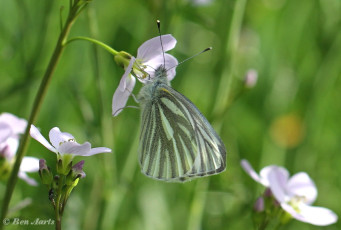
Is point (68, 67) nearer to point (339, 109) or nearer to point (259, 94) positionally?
point (259, 94)

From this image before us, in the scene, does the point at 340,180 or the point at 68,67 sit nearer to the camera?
the point at 68,67

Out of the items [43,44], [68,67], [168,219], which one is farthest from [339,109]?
[43,44]

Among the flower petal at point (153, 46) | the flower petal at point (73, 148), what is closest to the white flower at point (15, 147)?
the flower petal at point (73, 148)

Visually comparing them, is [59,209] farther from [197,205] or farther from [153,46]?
[197,205]

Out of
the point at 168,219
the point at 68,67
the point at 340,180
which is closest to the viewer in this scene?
the point at 168,219

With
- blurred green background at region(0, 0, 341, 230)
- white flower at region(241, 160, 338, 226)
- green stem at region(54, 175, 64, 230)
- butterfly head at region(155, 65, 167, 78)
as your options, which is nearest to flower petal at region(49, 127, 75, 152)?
green stem at region(54, 175, 64, 230)

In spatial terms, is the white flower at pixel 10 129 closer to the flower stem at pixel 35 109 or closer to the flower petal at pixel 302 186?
the flower stem at pixel 35 109

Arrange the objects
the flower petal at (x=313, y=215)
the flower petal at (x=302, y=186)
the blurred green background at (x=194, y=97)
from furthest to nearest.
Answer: the blurred green background at (x=194, y=97) → the flower petal at (x=302, y=186) → the flower petal at (x=313, y=215)
